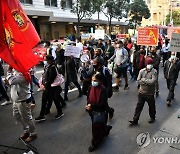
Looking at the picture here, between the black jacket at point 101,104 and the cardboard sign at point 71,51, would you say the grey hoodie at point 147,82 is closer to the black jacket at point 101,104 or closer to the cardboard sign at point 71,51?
the black jacket at point 101,104

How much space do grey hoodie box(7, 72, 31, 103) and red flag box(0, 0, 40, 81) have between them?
4.62ft

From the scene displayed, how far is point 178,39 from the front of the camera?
21.9 feet

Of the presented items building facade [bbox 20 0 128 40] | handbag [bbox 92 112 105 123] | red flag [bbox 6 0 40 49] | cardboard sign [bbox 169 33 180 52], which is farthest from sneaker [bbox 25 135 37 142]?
building facade [bbox 20 0 128 40]

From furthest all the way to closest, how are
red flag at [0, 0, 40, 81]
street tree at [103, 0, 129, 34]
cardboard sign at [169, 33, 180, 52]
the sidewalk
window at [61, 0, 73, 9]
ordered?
1. street tree at [103, 0, 129, 34]
2. window at [61, 0, 73, 9]
3. cardboard sign at [169, 33, 180, 52]
4. the sidewalk
5. red flag at [0, 0, 40, 81]

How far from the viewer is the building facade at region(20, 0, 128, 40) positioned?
24625 millimetres

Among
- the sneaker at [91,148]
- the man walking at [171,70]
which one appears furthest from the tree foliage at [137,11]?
the sneaker at [91,148]

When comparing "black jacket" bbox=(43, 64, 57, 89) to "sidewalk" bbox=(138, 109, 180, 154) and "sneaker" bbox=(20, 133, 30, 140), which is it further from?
"sidewalk" bbox=(138, 109, 180, 154)

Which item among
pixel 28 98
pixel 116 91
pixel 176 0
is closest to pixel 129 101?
pixel 116 91

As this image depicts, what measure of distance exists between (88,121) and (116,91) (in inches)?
117

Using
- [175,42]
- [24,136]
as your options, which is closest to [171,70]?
[175,42]

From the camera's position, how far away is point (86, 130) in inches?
229

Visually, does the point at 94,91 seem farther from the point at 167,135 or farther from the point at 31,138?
the point at 167,135

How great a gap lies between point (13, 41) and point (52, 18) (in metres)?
23.1

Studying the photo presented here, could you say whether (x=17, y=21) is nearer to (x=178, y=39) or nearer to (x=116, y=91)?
(x=178, y=39)
